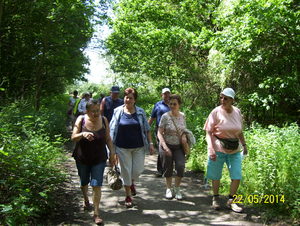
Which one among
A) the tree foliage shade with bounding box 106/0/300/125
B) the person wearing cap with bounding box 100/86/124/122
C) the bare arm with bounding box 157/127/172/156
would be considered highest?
the tree foliage shade with bounding box 106/0/300/125

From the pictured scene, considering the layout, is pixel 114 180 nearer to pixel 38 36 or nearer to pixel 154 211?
pixel 154 211

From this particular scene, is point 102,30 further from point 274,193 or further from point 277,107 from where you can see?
point 274,193

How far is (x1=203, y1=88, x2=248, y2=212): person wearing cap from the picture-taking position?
4879 mm

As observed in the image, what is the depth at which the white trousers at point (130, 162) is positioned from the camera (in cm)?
513

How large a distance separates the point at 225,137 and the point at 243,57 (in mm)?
4412

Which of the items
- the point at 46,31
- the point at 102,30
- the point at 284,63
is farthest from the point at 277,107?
the point at 102,30

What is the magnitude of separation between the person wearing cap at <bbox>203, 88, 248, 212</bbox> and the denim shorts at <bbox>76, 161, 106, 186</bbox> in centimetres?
178

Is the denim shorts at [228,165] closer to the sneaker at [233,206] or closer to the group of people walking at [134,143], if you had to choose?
the group of people walking at [134,143]

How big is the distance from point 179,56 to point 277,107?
4664 mm

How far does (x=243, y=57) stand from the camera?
8578mm

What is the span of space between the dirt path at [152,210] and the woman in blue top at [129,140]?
0.36 meters

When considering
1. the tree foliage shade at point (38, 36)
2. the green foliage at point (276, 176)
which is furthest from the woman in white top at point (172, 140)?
the tree foliage shade at point (38, 36)

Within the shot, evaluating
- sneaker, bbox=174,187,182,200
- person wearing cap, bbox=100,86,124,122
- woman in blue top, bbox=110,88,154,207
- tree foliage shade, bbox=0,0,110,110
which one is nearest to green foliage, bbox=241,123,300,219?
sneaker, bbox=174,187,182,200

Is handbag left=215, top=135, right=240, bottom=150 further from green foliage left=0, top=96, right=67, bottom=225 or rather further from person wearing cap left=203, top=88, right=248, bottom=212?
green foliage left=0, top=96, right=67, bottom=225
